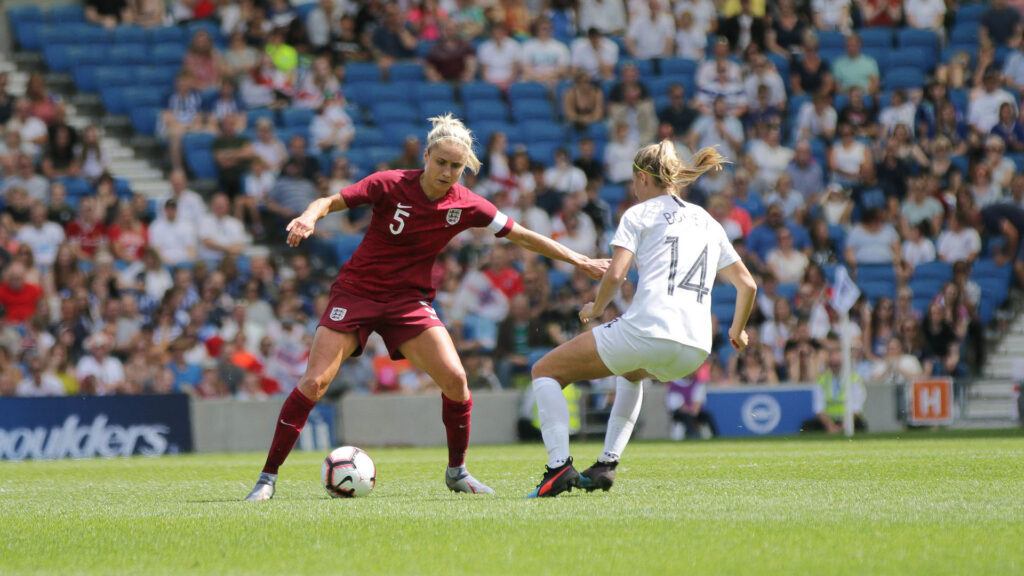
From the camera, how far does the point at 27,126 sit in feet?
67.3

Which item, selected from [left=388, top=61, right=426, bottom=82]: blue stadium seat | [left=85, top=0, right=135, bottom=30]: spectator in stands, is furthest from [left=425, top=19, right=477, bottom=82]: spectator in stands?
[left=85, top=0, right=135, bottom=30]: spectator in stands

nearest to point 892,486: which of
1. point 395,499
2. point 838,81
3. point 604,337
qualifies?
point 604,337

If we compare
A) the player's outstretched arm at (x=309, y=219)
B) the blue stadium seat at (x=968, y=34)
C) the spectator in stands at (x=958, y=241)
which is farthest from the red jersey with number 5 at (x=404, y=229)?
the blue stadium seat at (x=968, y=34)

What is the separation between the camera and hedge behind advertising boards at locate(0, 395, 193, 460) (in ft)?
51.8

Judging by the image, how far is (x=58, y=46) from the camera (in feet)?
74.2

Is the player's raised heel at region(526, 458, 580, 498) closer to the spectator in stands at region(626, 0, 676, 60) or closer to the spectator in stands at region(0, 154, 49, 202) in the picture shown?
the spectator in stands at region(0, 154, 49, 202)

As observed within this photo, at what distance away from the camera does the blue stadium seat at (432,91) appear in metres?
22.2

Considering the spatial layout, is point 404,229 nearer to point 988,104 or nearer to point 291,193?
point 291,193

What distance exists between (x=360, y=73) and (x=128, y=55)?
12.2 ft

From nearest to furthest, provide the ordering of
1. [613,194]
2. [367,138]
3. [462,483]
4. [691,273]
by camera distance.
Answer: [691,273], [462,483], [613,194], [367,138]

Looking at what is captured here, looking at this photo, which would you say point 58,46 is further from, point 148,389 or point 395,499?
point 395,499

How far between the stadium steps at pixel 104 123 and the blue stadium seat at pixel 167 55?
110cm

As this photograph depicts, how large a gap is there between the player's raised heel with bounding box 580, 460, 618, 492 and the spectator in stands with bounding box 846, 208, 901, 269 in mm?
12509

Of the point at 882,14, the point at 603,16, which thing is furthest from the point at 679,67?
the point at 882,14
